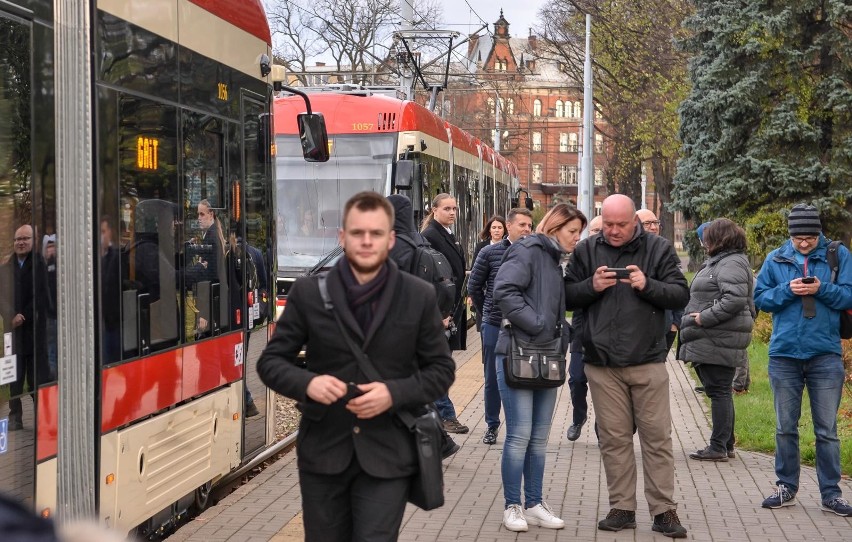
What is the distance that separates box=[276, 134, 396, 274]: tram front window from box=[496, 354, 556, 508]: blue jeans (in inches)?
347

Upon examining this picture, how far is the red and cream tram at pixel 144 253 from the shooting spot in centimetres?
457

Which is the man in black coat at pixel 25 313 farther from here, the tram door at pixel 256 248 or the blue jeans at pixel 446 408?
the blue jeans at pixel 446 408

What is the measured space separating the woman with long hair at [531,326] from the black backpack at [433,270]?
34.1 inches

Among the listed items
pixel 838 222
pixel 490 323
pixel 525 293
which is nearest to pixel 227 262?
pixel 525 293

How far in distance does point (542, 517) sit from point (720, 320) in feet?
8.31

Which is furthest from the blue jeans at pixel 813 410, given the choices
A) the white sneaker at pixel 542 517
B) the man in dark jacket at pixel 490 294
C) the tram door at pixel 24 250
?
the tram door at pixel 24 250

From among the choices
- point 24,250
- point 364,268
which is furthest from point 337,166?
point 364,268

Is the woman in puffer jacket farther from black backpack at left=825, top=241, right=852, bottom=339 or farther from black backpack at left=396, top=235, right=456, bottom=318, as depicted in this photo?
black backpack at left=396, top=235, right=456, bottom=318

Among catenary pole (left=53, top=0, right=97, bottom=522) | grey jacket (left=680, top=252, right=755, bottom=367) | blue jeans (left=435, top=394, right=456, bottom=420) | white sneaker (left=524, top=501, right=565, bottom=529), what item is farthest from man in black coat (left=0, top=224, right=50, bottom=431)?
blue jeans (left=435, top=394, right=456, bottom=420)

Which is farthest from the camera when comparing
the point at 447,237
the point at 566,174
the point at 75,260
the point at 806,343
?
the point at 566,174

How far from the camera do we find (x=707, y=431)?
36.1 feet

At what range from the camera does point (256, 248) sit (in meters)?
8.04

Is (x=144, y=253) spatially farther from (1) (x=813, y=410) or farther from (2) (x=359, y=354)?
(1) (x=813, y=410)

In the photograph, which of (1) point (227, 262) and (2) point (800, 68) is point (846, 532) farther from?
(2) point (800, 68)
